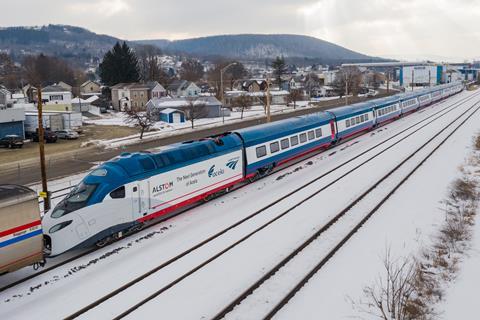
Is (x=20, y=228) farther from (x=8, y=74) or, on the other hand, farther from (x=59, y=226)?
(x=8, y=74)

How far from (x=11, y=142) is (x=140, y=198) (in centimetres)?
3895

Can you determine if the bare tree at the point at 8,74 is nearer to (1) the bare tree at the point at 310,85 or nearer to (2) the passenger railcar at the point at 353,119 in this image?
(1) the bare tree at the point at 310,85

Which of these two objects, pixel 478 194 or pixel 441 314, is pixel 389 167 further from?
pixel 441 314

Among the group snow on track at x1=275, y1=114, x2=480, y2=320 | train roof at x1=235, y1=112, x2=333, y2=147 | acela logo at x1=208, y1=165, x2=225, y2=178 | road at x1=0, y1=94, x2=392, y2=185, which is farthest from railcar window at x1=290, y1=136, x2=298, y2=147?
road at x1=0, y1=94, x2=392, y2=185

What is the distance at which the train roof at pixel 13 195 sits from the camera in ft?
50.5

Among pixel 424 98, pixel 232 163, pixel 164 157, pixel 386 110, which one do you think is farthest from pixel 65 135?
pixel 424 98

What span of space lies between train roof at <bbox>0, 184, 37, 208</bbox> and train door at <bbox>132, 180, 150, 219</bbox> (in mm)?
4694

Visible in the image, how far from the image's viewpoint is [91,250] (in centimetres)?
1916

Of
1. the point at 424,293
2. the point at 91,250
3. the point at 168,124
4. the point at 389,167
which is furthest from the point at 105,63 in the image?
the point at 424,293

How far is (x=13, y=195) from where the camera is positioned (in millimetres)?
15773

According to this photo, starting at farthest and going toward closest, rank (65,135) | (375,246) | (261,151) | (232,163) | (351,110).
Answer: (65,135)
(351,110)
(261,151)
(232,163)
(375,246)

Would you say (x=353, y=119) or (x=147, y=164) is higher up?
(x=353, y=119)

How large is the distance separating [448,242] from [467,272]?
111 inches

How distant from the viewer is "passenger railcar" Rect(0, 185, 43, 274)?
602 inches
